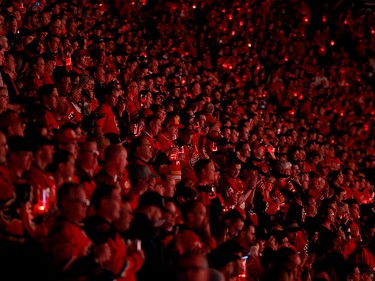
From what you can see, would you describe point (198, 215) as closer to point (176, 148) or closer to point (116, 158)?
point (116, 158)

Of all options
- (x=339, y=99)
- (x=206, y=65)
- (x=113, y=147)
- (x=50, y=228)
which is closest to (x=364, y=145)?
(x=339, y=99)

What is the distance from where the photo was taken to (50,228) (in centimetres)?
303

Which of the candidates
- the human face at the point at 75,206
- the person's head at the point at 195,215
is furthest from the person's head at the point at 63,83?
the human face at the point at 75,206

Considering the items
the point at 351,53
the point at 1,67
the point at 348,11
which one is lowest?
the point at 1,67

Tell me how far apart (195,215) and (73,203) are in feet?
3.05

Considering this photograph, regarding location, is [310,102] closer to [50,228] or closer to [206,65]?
[206,65]

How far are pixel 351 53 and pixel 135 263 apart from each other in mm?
13157

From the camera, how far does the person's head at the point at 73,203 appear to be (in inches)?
122

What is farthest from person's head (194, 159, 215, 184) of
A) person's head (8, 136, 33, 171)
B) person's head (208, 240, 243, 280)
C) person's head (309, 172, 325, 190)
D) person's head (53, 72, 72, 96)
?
person's head (309, 172, 325, 190)

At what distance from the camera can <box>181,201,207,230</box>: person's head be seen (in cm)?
372

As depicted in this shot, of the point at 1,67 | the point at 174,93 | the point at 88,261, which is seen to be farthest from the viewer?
the point at 174,93

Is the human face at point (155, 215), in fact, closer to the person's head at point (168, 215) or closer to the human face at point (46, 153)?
the person's head at point (168, 215)

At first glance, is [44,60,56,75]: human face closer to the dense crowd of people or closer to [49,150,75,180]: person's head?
the dense crowd of people

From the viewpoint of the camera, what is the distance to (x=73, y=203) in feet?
10.2
